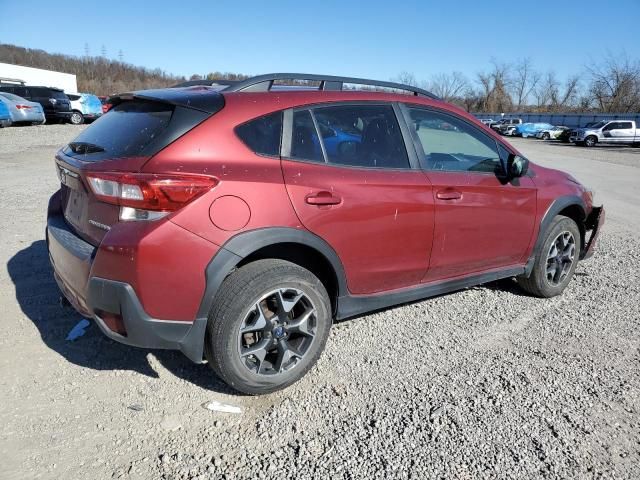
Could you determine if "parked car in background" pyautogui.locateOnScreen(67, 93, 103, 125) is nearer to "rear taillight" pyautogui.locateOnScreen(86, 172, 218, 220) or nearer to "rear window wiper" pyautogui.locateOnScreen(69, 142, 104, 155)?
"rear window wiper" pyautogui.locateOnScreen(69, 142, 104, 155)

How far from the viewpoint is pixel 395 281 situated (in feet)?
10.6

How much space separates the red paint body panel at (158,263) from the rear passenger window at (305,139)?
777mm

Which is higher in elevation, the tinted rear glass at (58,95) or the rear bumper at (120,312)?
the tinted rear glass at (58,95)

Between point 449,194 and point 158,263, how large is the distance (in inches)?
79.1

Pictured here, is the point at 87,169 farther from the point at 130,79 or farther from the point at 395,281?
the point at 130,79

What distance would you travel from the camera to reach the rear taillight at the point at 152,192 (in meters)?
2.30

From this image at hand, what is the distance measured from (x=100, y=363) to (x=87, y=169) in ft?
4.15

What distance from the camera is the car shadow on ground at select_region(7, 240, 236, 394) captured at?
9.77 feet

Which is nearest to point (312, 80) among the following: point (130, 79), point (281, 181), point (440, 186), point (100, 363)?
point (281, 181)

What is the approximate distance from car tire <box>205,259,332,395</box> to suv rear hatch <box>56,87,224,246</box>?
593mm

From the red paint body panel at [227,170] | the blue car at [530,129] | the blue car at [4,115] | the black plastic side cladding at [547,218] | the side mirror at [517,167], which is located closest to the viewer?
the red paint body panel at [227,170]

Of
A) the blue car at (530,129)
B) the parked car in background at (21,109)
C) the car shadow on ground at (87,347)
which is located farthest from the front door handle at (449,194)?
the blue car at (530,129)

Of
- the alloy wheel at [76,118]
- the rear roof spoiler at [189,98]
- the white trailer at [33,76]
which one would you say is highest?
the white trailer at [33,76]

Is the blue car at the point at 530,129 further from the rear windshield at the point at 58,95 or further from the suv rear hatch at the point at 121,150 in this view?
the suv rear hatch at the point at 121,150
